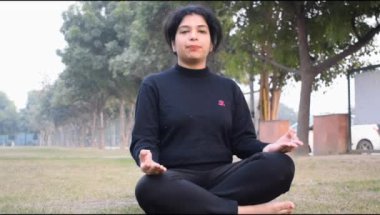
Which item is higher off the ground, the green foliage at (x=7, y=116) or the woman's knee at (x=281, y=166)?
the green foliage at (x=7, y=116)

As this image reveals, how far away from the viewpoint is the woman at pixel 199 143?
2.20 metres

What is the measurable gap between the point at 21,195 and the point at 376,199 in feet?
7.54

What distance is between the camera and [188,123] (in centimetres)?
245

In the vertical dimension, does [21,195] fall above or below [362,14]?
below

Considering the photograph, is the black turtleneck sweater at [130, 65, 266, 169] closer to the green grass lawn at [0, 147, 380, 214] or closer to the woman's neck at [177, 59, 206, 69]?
the woman's neck at [177, 59, 206, 69]

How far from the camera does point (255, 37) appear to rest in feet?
35.2

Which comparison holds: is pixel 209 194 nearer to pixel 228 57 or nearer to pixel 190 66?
pixel 190 66

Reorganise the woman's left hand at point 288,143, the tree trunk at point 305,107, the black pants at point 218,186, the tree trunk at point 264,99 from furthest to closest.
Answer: the tree trunk at point 264,99 → the tree trunk at point 305,107 → the woman's left hand at point 288,143 → the black pants at point 218,186

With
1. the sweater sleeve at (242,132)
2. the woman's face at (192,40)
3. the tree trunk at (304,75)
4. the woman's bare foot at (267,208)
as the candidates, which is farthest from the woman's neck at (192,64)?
the tree trunk at (304,75)

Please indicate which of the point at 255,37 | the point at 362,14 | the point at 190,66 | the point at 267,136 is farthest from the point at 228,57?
Result: the point at 190,66

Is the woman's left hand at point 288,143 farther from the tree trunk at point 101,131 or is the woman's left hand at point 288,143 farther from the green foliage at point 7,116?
the tree trunk at point 101,131

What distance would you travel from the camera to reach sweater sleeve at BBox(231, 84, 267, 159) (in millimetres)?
2643

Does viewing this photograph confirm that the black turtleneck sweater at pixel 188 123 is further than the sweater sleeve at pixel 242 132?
No

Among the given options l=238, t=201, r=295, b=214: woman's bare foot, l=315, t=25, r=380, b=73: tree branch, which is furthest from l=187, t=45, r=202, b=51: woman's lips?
l=315, t=25, r=380, b=73: tree branch
